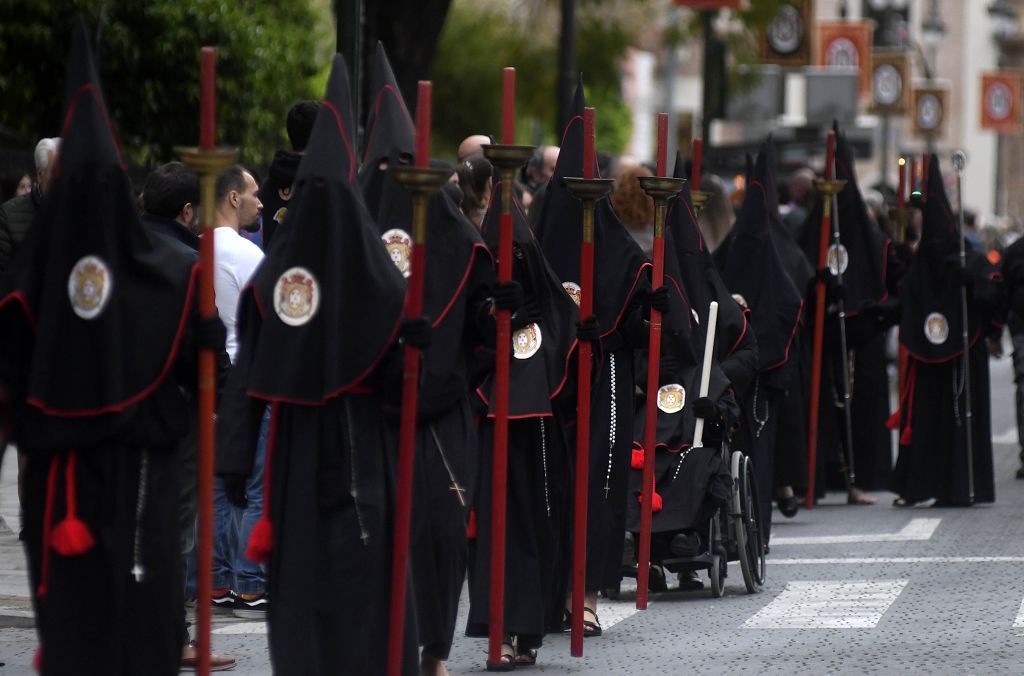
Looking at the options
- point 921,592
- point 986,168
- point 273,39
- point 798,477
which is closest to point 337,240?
point 921,592

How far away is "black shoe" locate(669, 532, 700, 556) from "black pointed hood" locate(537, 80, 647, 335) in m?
1.43

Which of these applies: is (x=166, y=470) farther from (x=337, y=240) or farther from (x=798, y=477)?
(x=798, y=477)

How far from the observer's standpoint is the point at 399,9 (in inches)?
611

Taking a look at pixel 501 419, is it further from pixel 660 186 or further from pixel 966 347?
pixel 966 347

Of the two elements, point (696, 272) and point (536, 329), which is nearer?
point (536, 329)

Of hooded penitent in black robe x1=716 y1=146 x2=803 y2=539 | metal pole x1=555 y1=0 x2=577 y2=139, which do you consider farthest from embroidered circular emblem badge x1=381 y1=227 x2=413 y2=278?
metal pole x1=555 y1=0 x2=577 y2=139

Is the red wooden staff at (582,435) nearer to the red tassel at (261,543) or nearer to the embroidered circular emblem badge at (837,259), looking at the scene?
the red tassel at (261,543)

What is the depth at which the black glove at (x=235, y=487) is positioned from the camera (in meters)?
6.58

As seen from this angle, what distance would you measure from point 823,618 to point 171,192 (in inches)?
131

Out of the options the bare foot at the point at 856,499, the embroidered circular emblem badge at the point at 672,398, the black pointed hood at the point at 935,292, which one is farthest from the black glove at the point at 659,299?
the bare foot at the point at 856,499

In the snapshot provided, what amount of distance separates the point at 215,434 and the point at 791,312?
6.04m

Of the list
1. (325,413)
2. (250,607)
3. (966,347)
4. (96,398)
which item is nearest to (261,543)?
(325,413)

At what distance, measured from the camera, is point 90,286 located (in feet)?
19.9

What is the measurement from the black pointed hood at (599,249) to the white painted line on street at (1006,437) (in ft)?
34.4
